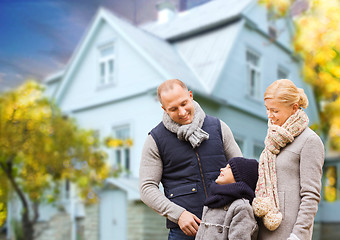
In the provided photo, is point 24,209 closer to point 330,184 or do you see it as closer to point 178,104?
point 178,104

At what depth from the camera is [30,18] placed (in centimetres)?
784

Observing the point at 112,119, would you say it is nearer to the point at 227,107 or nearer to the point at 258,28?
the point at 227,107

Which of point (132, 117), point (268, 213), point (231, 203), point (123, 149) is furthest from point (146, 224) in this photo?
point (268, 213)

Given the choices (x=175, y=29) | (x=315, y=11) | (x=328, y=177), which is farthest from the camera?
Answer: (x=328, y=177)

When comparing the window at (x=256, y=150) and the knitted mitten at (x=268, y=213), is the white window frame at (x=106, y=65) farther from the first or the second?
the knitted mitten at (x=268, y=213)

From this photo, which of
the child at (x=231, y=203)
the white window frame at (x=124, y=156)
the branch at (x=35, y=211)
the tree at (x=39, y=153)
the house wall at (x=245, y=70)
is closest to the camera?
the child at (x=231, y=203)

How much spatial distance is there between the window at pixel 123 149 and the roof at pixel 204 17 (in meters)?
2.10

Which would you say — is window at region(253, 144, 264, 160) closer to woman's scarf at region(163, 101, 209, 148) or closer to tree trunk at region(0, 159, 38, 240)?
tree trunk at region(0, 159, 38, 240)

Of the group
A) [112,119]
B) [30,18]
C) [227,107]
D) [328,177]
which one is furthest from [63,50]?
[328,177]

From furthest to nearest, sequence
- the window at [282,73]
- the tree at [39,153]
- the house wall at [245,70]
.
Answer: the window at [282,73], the house wall at [245,70], the tree at [39,153]

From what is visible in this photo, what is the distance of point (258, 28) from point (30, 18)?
432cm

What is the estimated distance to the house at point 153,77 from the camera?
8.07 metres

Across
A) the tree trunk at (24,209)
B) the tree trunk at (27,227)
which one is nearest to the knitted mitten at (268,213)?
the tree trunk at (24,209)

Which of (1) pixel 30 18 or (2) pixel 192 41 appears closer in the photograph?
(1) pixel 30 18
